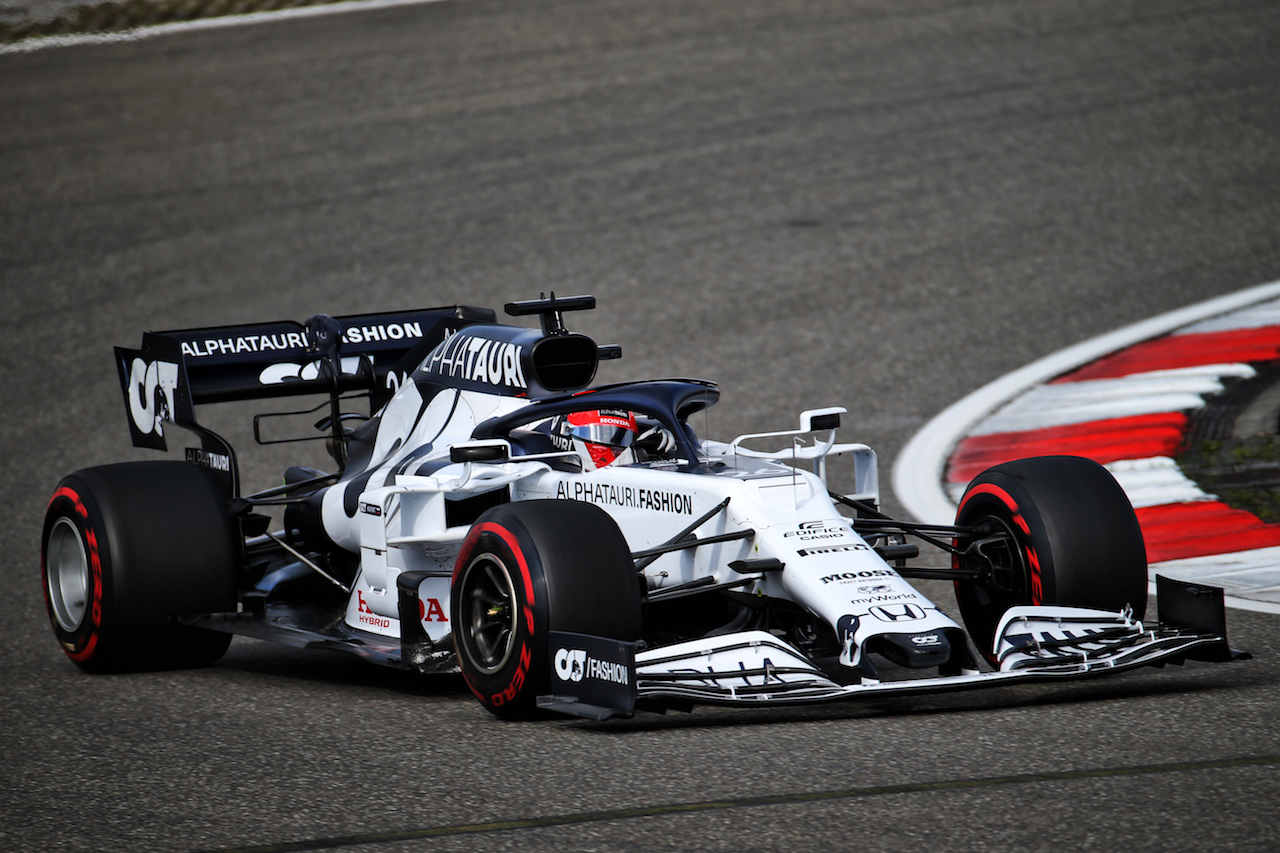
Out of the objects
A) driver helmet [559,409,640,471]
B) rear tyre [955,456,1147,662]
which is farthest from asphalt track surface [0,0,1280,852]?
driver helmet [559,409,640,471]

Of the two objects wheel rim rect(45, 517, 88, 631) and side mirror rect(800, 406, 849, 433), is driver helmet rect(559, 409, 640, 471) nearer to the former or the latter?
side mirror rect(800, 406, 849, 433)

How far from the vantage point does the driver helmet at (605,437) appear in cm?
630

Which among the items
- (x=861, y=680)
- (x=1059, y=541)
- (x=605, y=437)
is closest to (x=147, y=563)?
(x=605, y=437)

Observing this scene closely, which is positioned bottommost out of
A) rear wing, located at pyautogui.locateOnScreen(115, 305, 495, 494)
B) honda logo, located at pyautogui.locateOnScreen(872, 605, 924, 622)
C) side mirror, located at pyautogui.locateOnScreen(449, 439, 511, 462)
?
honda logo, located at pyautogui.locateOnScreen(872, 605, 924, 622)

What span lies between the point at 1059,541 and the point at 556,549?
1.76 meters

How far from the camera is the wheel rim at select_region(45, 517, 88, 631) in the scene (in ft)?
23.5

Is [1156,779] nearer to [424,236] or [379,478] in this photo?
[379,478]

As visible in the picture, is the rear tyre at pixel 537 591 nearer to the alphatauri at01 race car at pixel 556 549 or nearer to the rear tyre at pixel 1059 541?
the alphatauri at01 race car at pixel 556 549

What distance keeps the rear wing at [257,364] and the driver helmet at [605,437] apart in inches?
55.3

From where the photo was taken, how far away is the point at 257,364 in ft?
25.4

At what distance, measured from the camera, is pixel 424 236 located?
54.9 feet

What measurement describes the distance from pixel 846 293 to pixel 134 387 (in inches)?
302

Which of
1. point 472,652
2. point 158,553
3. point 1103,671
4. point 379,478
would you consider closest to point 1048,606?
point 1103,671

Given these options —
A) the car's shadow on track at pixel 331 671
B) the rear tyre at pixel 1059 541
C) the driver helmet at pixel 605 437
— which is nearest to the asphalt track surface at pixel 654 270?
the car's shadow on track at pixel 331 671
